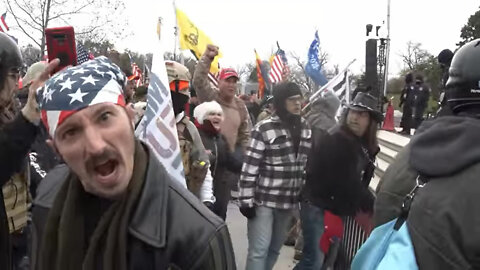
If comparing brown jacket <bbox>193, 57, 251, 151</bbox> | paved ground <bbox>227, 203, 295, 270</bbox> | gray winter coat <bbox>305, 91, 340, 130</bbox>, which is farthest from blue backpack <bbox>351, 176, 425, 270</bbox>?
paved ground <bbox>227, 203, 295, 270</bbox>

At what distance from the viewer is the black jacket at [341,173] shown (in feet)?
14.1

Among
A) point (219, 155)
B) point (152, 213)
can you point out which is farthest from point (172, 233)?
point (219, 155)

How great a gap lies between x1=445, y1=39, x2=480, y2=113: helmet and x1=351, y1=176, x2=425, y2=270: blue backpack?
0.35 metres

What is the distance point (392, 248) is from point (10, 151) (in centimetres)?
189

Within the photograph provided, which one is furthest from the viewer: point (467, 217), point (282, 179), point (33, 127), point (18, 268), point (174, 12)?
point (174, 12)

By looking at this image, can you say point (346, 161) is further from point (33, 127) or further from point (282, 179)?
point (33, 127)

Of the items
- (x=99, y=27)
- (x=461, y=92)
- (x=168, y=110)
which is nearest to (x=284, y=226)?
(x=168, y=110)

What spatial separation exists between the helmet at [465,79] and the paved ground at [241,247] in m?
4.21

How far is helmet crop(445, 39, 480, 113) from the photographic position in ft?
6.34

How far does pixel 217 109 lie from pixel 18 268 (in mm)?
2330

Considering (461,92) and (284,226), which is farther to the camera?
(284,226)

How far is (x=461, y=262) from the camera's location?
1.60 meters

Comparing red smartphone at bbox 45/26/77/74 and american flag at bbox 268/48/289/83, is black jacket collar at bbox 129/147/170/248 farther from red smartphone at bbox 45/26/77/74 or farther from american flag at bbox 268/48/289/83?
american flag at bbox 268/48/289/83

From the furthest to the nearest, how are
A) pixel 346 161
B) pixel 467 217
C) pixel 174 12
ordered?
pixel 174 12, pixel 346 161, pixel 467 217
